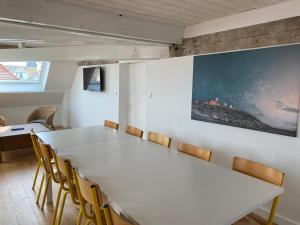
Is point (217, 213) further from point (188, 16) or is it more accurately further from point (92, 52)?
point (92, 52)

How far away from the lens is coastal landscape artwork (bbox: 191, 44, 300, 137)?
228cm

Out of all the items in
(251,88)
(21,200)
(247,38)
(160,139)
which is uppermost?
(247,38)

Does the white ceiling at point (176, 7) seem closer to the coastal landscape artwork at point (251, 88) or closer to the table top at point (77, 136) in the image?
the coastal landscape artwork at point (251, 88)

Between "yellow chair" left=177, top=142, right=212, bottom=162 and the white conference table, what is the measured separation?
111mm

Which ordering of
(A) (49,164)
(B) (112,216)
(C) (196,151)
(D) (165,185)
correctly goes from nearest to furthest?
(B) (112,216) < (D) (165,185) < (C) (196,151) < (A) (49,164)

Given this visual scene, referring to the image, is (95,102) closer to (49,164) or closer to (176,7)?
(49,164)

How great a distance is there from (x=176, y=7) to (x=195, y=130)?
167 centimetres

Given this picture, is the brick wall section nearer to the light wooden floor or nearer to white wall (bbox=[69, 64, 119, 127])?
white wall (bbox=[69, 64, 119, 127])

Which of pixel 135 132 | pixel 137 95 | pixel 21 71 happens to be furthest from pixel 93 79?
pixel 135 132

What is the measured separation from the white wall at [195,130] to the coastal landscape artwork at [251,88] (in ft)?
0.41

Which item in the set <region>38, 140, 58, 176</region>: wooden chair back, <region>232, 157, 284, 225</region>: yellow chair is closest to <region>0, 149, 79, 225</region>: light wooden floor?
<region>38, 140, 58, 176</region>: wooden chair back

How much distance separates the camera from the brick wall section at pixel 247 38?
237cm

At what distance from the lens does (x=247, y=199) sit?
57.5 inches

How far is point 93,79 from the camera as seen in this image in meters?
5.83
